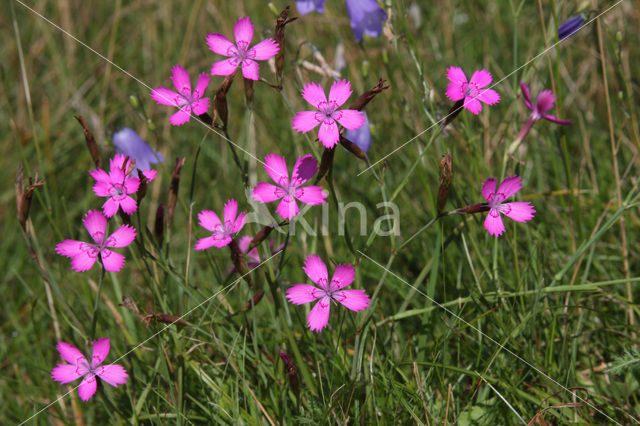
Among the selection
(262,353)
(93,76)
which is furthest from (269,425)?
(93,76)

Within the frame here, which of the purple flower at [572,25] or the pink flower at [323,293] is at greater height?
the purple flower at [572,25]

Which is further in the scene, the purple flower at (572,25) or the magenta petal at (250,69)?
the purple flower at (572,25)

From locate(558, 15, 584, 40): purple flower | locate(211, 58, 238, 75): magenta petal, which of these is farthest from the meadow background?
locate(211, 58, 238, 75): magenta petal

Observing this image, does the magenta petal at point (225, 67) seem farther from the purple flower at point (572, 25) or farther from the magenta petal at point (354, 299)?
the purple flower at point (572, 25)

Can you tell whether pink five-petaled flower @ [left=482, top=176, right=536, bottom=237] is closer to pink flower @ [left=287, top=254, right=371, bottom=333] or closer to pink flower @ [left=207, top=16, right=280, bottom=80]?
pink flower @ [left=287, top=254, right=371, bottom=333]

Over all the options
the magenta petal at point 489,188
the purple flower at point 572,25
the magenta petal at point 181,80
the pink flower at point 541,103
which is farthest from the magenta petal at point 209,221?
the purple flower at point 572,25

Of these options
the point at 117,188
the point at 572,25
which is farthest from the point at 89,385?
the point at 572,25

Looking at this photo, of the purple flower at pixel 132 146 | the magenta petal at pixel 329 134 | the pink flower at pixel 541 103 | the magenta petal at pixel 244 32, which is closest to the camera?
the magenta petal at pixel 329 134
